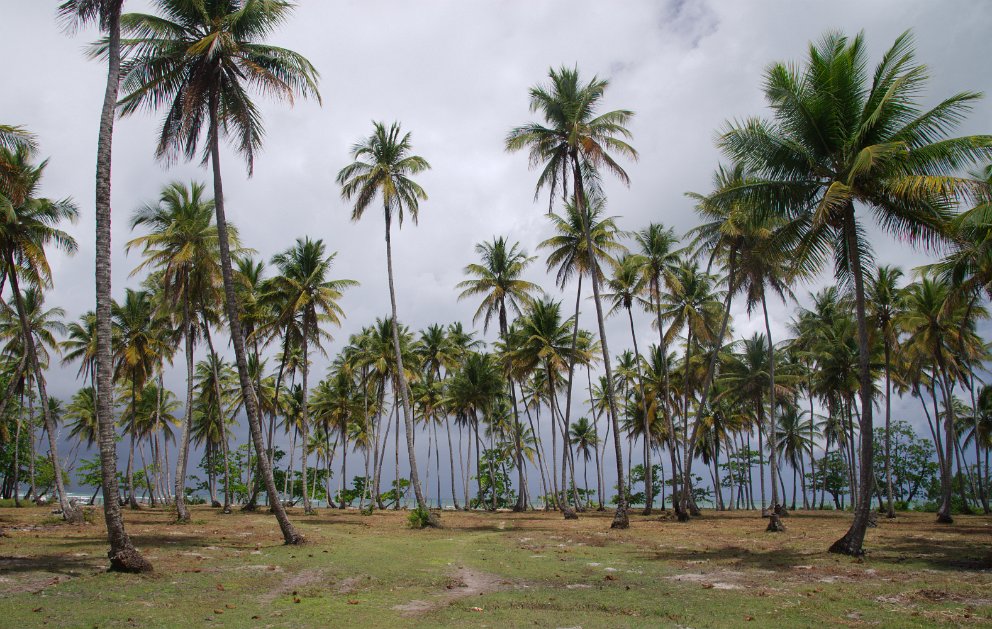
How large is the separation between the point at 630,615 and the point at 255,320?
30.3 m

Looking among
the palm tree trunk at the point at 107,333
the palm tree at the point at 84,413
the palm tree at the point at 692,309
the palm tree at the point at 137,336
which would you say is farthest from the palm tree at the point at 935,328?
the palm tree at the point at 84,413

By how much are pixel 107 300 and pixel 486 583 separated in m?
9.70

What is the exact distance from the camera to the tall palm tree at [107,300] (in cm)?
1152

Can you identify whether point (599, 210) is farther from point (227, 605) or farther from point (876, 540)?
point (227, 605)

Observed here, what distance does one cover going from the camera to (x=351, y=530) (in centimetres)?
2395

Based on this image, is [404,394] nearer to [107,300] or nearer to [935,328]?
[107,300]

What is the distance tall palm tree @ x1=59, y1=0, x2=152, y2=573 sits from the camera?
11523mm

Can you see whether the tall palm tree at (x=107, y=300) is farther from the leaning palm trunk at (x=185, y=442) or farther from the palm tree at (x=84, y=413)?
the palm tree at (x=84, y=413)

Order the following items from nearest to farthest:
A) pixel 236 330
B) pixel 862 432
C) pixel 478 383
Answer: pixel 862 432 < pixel 236 330 < pixel 478 383

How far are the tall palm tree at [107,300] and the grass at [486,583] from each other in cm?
64

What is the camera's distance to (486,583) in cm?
1197

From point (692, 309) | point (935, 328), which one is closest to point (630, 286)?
point (692, 309)

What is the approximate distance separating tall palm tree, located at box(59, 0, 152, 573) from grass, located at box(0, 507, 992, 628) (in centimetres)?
64

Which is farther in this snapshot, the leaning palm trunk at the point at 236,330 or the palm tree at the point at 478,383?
the palm tree at the point at 478,383
